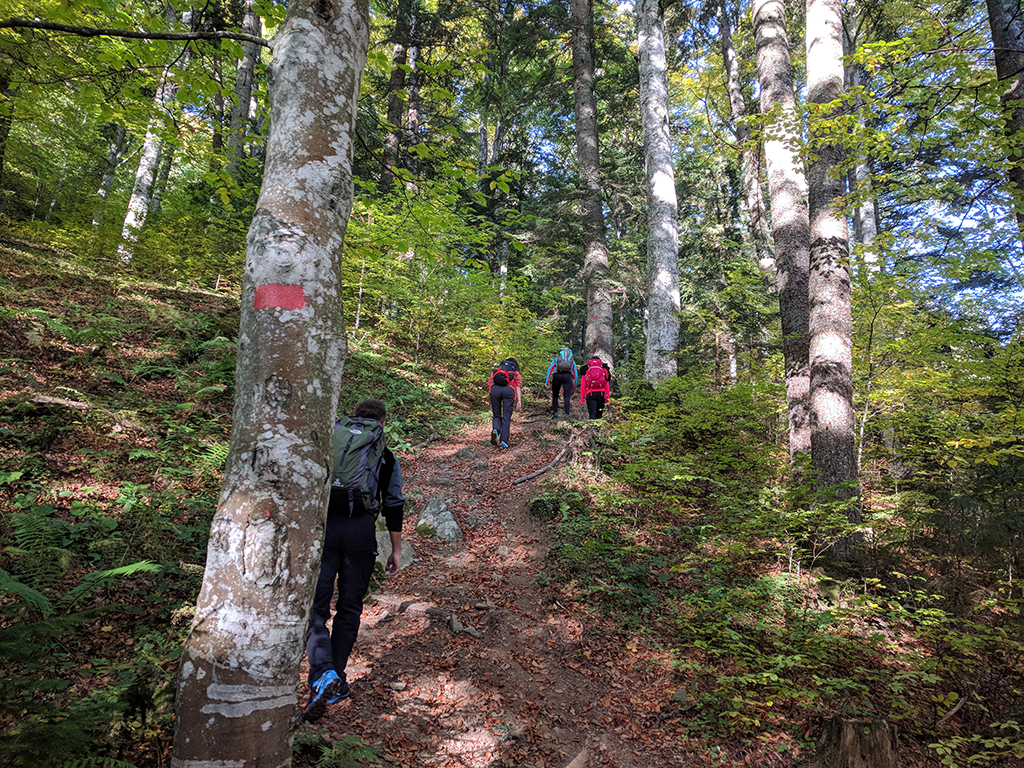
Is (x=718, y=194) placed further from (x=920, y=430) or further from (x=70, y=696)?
(x=70, y=696)

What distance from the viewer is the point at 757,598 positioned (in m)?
4.64

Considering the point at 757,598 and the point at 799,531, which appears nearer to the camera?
the point at 757,598

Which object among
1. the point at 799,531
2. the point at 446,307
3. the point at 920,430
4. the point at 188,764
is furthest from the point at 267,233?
the point at 446,307

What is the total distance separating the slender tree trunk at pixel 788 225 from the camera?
22.6ft

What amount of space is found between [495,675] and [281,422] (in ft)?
10.7

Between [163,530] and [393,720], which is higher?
[163,530]

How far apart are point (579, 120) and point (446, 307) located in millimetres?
6161

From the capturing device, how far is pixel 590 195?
11.4 metres

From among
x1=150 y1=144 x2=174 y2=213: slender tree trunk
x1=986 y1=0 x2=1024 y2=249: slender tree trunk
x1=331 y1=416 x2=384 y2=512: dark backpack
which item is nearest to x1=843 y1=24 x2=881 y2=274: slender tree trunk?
x1=986 y1=0 x2=1024 y2=249: slender tree trunk

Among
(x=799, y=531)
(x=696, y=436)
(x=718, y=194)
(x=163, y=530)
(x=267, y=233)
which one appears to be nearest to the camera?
(x=267, y=233)

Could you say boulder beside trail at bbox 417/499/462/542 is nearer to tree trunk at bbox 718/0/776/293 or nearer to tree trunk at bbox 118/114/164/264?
tree trunk at bbox 118/114/164/264

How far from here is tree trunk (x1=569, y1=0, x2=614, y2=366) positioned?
10820 mm

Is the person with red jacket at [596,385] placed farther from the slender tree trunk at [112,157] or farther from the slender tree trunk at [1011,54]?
the slender tree trunk at [112,157]

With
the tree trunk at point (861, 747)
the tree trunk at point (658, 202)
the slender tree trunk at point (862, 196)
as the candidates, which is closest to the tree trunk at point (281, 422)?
the tree trunk at point (861, 747)
